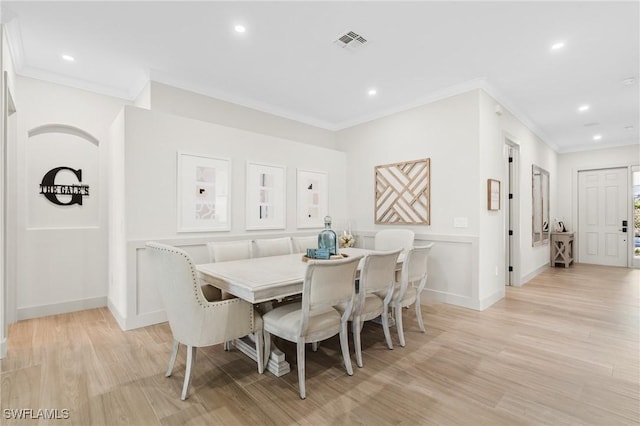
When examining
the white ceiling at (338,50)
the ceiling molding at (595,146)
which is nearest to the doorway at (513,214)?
the white ceiling at (338,50)

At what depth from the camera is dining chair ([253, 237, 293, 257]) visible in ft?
11.5

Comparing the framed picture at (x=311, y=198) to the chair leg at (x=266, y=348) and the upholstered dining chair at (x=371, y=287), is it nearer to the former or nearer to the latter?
the upholstered dining chair at (x=371, y=287)

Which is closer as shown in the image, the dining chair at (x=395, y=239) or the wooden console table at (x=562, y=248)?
the dining chair at (x=395, y=239)

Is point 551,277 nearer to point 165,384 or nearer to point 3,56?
point 165,384

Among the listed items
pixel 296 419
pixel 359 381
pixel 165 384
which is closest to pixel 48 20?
pixel 165 384

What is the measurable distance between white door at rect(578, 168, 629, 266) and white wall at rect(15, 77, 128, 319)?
9.64 metres

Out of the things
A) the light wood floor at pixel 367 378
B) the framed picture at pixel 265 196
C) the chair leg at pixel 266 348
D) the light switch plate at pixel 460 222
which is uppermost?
the framed picture at pixel 265 196

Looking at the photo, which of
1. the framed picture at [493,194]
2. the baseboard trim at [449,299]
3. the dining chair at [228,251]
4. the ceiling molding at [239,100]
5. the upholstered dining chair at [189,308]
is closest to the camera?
the upholstered dining chair at [189,308]

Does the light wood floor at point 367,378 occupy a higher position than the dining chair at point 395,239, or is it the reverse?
the dining chair at point 395,239

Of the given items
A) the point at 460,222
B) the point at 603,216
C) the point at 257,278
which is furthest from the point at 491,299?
the point at 603,216

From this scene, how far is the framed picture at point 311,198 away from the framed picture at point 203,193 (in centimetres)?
123

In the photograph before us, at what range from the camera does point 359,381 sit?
2.23 m

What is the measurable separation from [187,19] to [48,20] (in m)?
1.25

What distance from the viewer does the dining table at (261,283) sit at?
81.7 inches
